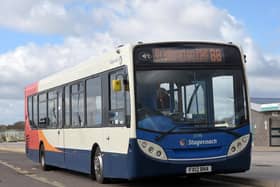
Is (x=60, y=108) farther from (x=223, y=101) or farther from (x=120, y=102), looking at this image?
(x=223, y=101)

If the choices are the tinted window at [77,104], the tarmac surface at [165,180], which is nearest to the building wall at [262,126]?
the tarmac surface at [165,180]

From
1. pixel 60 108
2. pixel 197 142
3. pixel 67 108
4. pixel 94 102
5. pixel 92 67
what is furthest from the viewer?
pixel 60 108

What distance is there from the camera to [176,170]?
11.8m

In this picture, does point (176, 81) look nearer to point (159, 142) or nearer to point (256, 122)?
point (159, 142)

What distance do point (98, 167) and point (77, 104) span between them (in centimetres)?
231

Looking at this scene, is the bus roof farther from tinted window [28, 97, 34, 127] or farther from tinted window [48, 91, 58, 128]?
tinted window [28, 97, 34, 127]

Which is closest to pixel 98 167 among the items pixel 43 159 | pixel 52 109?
pixel 52 109

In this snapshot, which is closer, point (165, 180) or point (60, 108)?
point (165, 180)

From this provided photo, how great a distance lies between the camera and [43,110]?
2017 centimetres

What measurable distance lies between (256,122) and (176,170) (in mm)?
27240

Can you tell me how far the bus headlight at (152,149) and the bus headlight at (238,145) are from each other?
1.39 meters

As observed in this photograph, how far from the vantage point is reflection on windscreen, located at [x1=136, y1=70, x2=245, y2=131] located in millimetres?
11867

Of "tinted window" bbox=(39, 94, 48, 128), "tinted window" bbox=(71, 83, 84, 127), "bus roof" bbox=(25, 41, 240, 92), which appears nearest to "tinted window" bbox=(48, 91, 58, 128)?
"bus roof" bbox=(25, 41, 240, 92)

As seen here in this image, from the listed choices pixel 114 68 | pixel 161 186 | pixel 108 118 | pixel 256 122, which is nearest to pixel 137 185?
pixel 161 186
